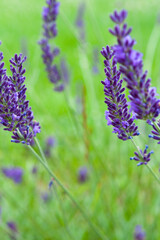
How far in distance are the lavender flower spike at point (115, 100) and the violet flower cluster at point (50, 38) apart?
0.96 metres

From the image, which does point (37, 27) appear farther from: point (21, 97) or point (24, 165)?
point (21, 97)

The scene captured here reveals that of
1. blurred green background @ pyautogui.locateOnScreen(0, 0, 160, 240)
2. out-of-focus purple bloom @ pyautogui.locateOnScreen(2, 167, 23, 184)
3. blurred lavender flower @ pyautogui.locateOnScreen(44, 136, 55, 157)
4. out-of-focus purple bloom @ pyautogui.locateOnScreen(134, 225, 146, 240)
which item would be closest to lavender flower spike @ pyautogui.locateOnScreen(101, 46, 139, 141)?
blurred green background @ pyautogui.locateOnScreen(0, 0, 160, 240)

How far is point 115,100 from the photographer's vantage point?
3.42 ft

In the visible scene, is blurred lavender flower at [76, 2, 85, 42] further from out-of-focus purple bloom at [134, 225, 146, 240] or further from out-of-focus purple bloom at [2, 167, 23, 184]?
out-of-focus purple bloom at [134, 225, 146, 240]

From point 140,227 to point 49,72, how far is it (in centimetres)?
108

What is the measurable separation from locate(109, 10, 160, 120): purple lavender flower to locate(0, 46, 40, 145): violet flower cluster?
34cm

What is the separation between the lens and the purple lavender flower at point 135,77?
89 centimetres

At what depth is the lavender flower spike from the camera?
3.27ft

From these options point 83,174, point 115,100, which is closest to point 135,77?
point 115,100

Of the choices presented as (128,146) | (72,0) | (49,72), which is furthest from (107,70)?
(72,0)

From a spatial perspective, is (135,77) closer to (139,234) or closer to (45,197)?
(139,234)

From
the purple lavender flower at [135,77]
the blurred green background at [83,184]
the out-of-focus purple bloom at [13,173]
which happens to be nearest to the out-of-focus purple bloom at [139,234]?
the blurred green background at [83,184]

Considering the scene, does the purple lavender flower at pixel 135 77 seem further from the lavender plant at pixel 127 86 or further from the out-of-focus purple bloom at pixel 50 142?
the out-of-focus purple bloom at pixel 50 142

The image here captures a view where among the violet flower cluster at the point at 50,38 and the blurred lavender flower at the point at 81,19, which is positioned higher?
the blurred lavender flower at the point at 81,19
